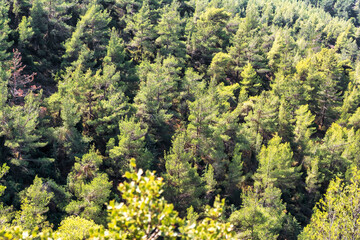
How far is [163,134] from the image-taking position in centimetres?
3145

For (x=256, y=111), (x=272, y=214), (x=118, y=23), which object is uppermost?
(x=118, y=23)

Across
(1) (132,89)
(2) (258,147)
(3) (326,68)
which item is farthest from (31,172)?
(3) (326,68)

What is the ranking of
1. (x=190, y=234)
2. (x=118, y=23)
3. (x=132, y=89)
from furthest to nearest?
(x=118, y=23)
(x=132, y=89)
(x=190, y=234)

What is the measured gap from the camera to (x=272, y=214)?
24469mm

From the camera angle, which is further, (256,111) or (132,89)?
(132,89)

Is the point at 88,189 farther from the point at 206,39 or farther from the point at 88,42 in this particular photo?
the point at 206,39

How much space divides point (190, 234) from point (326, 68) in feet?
162

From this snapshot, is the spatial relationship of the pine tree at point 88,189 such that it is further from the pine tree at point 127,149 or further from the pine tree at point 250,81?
the pine tree at point 250,81

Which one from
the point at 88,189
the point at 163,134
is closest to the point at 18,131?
the point at 88,189

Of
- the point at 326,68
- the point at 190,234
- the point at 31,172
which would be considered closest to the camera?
the point at 190,234

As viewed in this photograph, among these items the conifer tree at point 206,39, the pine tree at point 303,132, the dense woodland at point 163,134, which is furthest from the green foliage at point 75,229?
the conifer tree at point 206,39

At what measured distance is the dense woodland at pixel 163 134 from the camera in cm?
1826

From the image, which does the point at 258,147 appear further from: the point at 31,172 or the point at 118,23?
the point at 118,23

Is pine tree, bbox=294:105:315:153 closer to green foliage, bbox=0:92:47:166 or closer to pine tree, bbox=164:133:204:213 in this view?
pine tree, bbox=164:133:204:213
